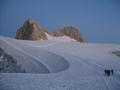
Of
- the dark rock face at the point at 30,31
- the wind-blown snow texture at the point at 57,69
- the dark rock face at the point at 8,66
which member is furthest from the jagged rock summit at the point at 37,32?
the dark rock face at the point at 8,66

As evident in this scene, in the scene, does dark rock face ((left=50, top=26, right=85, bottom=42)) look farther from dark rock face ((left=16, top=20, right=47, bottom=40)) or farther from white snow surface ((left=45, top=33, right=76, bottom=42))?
dark rock face ((left=16, top=20, right=47, bottom=40))

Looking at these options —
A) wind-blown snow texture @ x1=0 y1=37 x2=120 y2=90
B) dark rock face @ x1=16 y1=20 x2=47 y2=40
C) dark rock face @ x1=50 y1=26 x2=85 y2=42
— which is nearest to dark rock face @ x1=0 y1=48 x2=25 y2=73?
wind-blown snow texture @ x1=0 y1=37 x2=120 y2=90

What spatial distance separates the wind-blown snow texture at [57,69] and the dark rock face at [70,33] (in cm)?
41

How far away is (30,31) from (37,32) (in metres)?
0.27

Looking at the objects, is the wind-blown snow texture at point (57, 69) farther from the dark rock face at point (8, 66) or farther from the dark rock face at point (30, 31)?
the dark rock face at point (30, 31)

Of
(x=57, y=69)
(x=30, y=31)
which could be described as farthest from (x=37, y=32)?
(x=57, y=69)

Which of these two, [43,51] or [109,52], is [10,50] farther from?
[109,52]

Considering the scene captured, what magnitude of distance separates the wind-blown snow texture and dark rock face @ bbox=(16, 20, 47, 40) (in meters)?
0.51

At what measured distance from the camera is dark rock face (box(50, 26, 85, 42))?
7957mm

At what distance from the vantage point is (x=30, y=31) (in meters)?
7.82

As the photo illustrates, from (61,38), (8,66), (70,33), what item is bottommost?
(61,38)

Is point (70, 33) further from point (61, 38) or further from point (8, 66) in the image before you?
point (8, 66)

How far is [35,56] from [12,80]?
2.49m

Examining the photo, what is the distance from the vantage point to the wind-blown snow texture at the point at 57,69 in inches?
139
